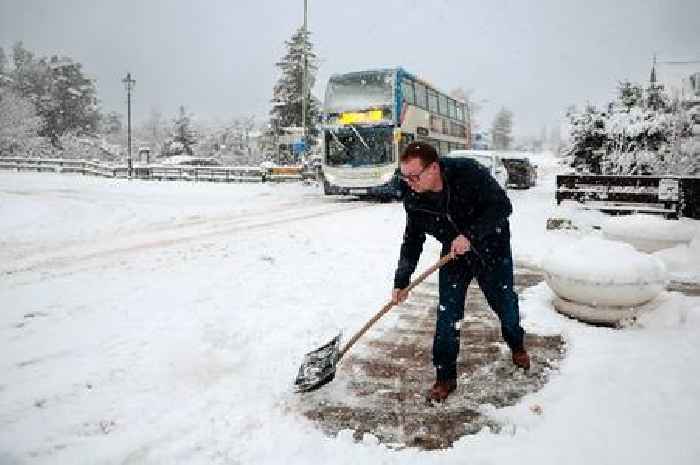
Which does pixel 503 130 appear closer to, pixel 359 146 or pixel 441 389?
pixel 359 146

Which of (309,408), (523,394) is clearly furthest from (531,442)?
(309,408)

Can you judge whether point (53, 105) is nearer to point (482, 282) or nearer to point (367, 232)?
point (367, 232)

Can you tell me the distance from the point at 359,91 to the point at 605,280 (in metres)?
14.3

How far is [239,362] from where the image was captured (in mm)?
4195

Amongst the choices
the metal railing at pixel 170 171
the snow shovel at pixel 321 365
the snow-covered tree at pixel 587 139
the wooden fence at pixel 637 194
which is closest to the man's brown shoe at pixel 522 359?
the snow shovel at pixel 321 365

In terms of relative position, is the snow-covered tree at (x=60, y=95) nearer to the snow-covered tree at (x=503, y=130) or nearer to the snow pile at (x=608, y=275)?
the snow pile at (x=608, y=275)

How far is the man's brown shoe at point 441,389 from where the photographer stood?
11.6ft

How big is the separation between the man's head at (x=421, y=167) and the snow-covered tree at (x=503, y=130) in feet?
345

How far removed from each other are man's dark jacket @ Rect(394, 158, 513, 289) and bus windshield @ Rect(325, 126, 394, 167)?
1417 centimetres

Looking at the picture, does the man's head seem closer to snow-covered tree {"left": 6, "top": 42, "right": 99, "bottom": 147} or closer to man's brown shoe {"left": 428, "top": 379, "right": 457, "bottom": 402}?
man's brown shoe {"left": 428, "top": 379, "right": 457, "bottom": 402}

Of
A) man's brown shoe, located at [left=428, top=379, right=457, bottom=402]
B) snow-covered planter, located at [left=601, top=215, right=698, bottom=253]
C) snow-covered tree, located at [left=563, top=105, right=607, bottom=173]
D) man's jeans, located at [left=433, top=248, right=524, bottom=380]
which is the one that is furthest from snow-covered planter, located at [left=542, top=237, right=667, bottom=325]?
snow-covered tree, located at [left=563, top=105, right=607, bottom=173]

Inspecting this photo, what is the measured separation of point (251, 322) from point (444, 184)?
103 inches

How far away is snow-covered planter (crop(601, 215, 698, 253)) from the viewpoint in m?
7.42

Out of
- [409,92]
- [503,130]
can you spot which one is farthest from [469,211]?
[503,130]
